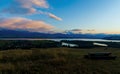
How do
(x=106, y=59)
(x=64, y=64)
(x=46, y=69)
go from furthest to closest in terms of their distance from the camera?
(x=106, y=59)
(x=64, y=64)
(x=46, y=69)

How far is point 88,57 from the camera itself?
26.3m

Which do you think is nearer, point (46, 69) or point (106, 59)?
point (46, 69)

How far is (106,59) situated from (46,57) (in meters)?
7.22

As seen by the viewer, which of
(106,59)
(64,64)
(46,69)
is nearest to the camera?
(46,69)

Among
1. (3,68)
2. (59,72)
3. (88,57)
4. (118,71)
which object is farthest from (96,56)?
(3,68)

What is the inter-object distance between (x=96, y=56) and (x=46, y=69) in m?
9.29

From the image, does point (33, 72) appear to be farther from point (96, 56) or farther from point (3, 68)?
point (96, 56)

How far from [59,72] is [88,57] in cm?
956

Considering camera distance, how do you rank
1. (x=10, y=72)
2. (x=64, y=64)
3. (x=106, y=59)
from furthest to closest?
(x=106, y=59) < (x=64, y=64) < (x=10, y=72)

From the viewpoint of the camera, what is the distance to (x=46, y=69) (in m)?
18.7

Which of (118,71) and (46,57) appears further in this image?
(46,57)

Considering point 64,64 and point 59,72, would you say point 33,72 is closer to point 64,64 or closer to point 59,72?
point 59,72

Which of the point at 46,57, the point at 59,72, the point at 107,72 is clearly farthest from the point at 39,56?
the point at 107,72

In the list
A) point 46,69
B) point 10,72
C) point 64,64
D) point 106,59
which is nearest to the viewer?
point 10,72
